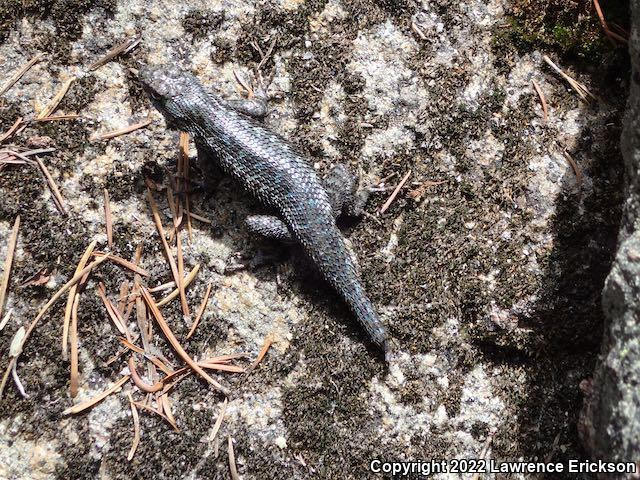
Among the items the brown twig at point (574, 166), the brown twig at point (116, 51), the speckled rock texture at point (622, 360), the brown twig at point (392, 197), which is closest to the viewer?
the speckled rock texture at point (622, 360)

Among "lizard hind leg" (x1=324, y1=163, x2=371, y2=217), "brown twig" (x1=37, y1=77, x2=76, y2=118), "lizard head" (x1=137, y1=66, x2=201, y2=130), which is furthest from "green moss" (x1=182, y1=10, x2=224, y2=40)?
"lizard hind leg" (x1=324, y1=163, x2=371, y2=217)

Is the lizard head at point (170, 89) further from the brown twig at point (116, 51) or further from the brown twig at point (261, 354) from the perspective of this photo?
the brown twig at point (261, 354)

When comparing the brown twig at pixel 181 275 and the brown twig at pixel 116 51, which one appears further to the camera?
the brown twig at pixel 116 51

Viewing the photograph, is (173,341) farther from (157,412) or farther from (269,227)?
(269,227)

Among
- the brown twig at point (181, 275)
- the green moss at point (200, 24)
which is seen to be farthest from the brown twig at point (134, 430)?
the green moss at point (200, 24)

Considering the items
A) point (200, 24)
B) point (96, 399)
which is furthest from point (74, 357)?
point (200, 24)

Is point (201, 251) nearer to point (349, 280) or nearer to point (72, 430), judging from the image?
point (349, 280)
